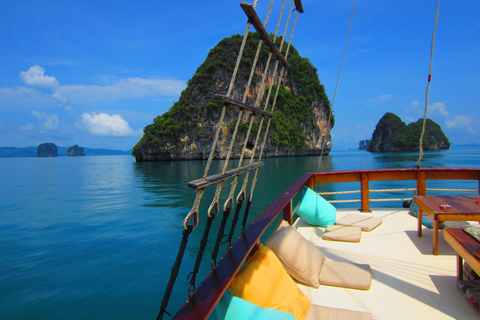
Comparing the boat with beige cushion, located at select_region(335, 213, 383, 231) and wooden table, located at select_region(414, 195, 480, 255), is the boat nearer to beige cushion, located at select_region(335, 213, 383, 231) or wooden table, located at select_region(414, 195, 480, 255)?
beige cushion, located at select_region(335, 213, 383, 231)

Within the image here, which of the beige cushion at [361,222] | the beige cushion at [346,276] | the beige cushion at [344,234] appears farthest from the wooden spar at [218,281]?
the beige cushion at [361,222]

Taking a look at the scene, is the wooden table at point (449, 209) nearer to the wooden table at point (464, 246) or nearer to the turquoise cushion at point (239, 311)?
the wooden table at point (464, 246)

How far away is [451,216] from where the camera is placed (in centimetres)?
220

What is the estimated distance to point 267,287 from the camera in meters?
1.27

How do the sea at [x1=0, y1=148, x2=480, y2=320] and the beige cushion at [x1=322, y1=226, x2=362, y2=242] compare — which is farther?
the sea at [x1=0, y1=148, x2=480, y2=320]

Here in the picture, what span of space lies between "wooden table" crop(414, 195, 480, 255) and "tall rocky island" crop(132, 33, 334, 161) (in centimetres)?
3764

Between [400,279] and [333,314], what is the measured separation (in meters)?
0.83

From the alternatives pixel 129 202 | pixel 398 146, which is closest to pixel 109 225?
pixel 129 202

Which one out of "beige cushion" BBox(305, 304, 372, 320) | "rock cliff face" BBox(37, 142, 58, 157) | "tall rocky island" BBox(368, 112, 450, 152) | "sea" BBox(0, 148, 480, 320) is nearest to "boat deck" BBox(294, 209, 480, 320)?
"beige cushion" BBox(305, 304, 372, 320)

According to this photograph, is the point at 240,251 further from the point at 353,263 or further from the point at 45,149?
the point at 45,149

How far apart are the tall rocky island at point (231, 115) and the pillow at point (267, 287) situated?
38661mm

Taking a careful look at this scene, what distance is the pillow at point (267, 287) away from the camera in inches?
47.8

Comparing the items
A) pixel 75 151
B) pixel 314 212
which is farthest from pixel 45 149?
pixel 314 212

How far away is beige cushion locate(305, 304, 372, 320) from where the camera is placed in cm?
137
